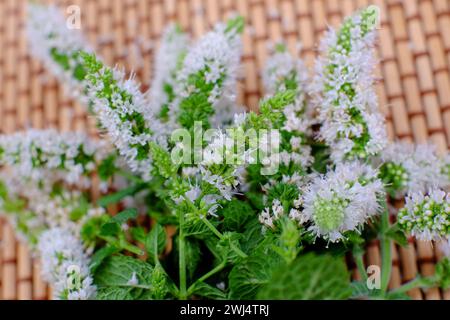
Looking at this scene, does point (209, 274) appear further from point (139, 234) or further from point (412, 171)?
point (412, 171)

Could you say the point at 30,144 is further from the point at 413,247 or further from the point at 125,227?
the point at 413,247

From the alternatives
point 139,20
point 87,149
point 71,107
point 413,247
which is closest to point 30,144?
point 87,149

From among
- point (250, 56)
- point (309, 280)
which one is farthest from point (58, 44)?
point (309, 280)

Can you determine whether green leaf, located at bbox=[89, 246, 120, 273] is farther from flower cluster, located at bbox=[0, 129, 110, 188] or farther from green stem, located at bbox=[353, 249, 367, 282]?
green stem, located at bbox=[353, 249, 367, 282]

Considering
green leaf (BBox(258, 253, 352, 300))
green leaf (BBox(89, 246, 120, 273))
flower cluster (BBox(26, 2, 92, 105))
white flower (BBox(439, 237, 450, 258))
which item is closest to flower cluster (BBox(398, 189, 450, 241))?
white flower (BBox(439, 237, 450, 258))

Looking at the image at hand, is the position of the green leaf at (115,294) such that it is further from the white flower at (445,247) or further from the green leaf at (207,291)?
the white flower at (445,247)

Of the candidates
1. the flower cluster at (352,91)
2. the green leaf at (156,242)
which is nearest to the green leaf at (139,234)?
the green leaf at (156,242)
